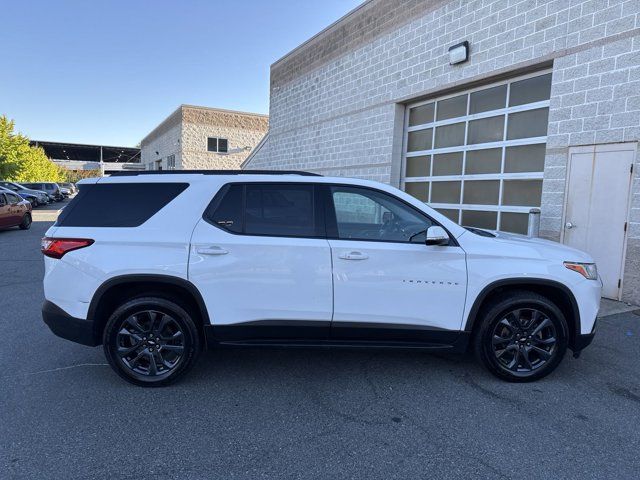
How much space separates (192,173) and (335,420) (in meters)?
2.43

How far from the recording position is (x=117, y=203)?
382cm

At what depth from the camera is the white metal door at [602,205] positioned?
20.9 feet

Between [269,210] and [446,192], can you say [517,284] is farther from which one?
[446,192]

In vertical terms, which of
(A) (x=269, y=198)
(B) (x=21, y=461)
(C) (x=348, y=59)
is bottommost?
(B) (x=21, y=461)

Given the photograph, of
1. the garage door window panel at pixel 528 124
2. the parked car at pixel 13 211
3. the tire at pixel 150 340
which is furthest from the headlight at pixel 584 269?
the parked car at pixel 13 211

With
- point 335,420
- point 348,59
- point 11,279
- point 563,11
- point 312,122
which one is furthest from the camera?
point 312,122

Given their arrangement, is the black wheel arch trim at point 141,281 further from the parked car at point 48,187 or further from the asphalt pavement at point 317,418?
the parked car at point 48,187

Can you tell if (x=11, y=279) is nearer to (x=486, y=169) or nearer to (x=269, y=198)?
(x=269, y=198)

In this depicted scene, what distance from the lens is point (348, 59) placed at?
41.0ft

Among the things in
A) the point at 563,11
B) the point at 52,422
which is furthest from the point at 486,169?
the point at 52,422

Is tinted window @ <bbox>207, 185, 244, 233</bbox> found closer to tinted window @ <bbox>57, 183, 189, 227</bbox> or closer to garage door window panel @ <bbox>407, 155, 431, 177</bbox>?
tinted window @ <bbox>57, 183, 189, 227</bbox>

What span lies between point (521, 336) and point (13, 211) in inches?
663

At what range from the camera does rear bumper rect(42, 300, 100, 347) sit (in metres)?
3.71

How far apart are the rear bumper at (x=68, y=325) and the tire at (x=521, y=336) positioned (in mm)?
3322
